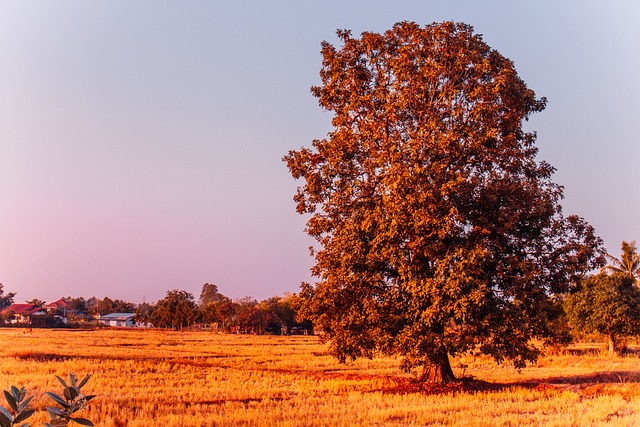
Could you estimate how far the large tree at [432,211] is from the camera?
67.2 ft

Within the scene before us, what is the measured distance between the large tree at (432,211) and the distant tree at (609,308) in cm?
2478

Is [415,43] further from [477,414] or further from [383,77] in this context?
[477,414]

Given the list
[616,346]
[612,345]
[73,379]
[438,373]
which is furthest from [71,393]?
[616,346]

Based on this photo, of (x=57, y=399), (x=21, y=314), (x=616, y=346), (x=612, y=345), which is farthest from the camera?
(x=21, y=314)

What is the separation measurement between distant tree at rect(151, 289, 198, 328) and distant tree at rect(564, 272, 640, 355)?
84.7 m

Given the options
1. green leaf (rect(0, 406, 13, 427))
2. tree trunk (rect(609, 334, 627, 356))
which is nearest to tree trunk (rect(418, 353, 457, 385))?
green leaf (rect(0, 406, 13, 427))

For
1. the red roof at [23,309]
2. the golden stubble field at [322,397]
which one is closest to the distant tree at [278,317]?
the red roof at [23,309]

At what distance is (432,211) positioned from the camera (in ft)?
66.2

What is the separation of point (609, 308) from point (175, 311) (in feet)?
304

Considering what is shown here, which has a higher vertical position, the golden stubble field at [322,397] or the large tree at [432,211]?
the large tree at [432,211]

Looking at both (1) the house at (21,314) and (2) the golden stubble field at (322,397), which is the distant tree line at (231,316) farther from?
(2) the golden stubble field at (322,397)

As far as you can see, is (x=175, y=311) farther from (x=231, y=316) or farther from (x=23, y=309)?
(x=23, y=309)

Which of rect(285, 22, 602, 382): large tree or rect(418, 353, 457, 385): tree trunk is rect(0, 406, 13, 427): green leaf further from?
rect(418, 353, 457, 385): tree trunk

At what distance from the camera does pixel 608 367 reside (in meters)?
34.6
